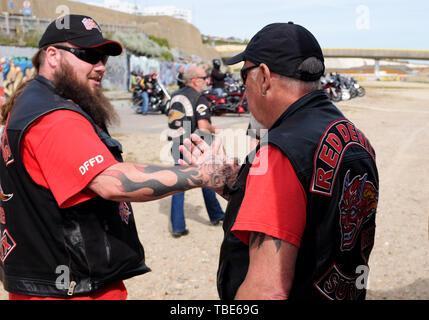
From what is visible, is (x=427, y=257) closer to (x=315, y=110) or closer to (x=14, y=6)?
(x=315, y=110)

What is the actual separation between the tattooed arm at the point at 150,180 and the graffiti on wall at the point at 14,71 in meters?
20.4

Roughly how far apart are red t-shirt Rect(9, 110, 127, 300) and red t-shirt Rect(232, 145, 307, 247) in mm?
715

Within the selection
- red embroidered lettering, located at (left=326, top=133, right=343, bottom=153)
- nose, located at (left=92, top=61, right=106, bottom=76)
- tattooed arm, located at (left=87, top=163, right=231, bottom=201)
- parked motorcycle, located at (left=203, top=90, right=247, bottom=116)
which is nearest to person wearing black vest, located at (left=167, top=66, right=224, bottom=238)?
nose, located at (left=92, top=61, right=106, bottom=76)

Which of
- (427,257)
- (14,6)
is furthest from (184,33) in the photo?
(427,257)

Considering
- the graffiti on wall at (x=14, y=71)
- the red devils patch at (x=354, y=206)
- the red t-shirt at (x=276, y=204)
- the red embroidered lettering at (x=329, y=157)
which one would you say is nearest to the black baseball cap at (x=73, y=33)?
the red t-shirt at (x=276, y=204)

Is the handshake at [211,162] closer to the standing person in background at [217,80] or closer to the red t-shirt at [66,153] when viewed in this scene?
the red t-shirt at [66,153]

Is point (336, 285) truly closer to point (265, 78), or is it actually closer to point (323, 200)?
point (323, 200)

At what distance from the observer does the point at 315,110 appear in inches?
67.9

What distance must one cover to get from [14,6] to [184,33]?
3106 cm

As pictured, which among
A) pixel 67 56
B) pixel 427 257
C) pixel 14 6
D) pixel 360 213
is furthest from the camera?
pixel 14 6

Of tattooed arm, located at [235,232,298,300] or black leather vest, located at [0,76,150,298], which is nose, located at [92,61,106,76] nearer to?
black leather vest, located at [0,76,150,298]

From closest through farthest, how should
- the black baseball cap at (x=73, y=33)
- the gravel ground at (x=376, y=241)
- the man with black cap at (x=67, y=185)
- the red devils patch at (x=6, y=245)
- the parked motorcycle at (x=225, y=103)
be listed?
the man with black cap at (x=67, y=185)
the red devils patch at (x=6, y=245)
the black baseball cap at (x=73, y=33)
the gravel ground at (x=376, y=241)
the parked motorcycle at (x=225, y=103)

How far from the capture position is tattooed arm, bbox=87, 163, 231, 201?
1.87m

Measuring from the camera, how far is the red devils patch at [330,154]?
1566mm
